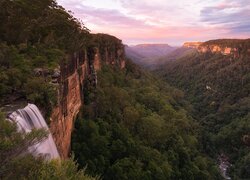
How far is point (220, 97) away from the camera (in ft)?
298

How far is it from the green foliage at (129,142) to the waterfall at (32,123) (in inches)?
428

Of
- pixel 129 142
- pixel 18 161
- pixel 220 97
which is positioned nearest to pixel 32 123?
pixel 18 161

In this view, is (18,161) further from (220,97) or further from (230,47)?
(230,47)

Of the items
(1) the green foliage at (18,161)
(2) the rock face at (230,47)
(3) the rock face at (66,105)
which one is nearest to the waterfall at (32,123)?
(1) the green foliage at (18,161)

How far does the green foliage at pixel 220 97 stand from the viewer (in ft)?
200

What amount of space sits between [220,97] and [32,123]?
83.1m

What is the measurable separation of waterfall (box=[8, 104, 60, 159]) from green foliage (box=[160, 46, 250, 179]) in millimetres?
42326

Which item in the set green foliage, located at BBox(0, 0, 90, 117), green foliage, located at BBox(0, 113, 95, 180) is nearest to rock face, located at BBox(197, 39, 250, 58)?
green foliage, located at BBox(0, 0, 90, 117)

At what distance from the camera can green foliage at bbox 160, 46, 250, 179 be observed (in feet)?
200

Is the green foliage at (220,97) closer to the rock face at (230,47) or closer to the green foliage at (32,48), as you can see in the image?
the rock face at (230,47)

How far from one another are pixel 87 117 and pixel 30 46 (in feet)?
34.8

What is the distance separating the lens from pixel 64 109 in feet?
76.4

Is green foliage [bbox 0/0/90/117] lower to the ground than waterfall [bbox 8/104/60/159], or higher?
higher

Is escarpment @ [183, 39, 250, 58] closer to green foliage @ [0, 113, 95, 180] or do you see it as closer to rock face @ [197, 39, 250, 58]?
rock face @ [197, 39, 250, 58]
